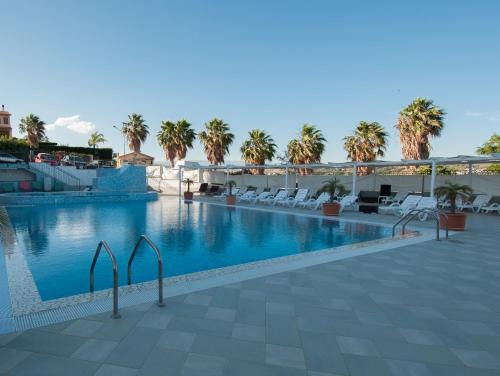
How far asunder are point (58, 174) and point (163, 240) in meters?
19.1

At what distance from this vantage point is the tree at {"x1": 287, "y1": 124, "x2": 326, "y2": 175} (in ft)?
84.3

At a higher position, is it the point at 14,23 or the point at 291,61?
the point at 291,61

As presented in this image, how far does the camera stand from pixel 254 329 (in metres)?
2.92

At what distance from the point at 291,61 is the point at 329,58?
89.6 inches

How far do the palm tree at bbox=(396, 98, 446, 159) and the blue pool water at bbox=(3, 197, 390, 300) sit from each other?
13.2m

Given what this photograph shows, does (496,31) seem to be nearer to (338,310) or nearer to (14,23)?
(338,310)

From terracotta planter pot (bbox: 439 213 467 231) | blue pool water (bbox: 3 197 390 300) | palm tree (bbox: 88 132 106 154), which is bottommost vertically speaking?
blue pool water (bbox: 3 197 390 300)

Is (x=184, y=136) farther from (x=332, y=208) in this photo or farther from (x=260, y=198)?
(x=332, y=208)

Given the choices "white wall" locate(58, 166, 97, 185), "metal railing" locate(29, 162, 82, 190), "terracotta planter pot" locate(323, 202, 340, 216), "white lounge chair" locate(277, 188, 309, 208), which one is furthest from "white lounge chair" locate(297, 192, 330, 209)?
"white wall" locate(58, 166, 97, 185)

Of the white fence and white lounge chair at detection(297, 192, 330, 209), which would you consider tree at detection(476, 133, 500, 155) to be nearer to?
the white fence

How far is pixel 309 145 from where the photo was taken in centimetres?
2569

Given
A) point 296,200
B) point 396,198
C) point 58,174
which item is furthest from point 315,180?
point 58,174

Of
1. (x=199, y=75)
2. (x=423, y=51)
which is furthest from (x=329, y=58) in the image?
(x=199, y=75)

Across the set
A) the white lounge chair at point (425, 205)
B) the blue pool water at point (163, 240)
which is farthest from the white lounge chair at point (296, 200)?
the white lounge chair at point (425, 205)
